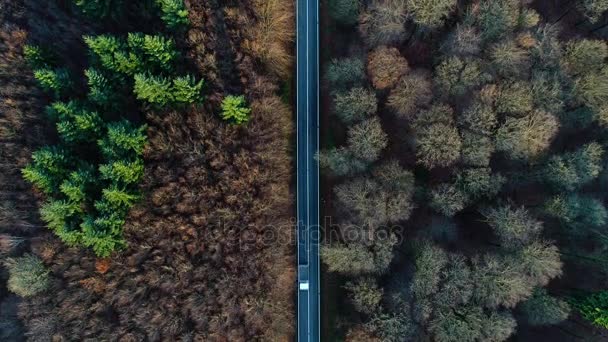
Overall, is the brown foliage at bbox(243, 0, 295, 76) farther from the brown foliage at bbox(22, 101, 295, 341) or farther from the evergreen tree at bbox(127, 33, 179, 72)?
the brown foliage at bbox(22, 101, 295, 341)

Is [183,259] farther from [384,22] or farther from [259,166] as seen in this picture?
[384,22]

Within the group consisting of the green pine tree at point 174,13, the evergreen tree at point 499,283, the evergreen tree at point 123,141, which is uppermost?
the green pine tree at point 174,13

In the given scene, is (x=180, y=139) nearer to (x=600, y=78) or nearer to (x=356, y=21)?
(x=356, y=21)

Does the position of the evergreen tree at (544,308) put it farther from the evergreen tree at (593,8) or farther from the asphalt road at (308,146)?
the evergreen tree at (593,8)

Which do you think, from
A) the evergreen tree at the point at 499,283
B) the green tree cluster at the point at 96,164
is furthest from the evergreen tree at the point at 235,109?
the evergreen tree at the point at 499,283

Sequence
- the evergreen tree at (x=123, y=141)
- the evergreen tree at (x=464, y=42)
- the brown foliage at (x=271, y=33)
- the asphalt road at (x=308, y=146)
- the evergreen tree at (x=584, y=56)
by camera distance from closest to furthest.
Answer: the evergreen tree at (x=123, y=141), the evergreen tree at (x=464, y=42), the brown foliage at (x=271, y=33), the evergreen tree at (x=584, y=56), the asphalt road at (x=308, y=146)
